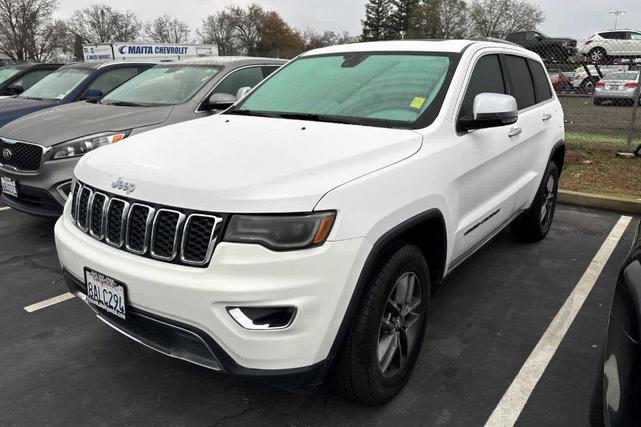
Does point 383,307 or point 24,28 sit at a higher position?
point 24,28

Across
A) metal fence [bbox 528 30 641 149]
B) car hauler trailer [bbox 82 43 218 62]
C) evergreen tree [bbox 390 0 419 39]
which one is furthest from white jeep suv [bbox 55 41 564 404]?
evergreen tree [bbox 390 0 419 39]

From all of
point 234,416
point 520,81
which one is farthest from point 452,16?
point 234,416

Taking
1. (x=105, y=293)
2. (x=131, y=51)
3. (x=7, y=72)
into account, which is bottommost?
(x=105, y=293)

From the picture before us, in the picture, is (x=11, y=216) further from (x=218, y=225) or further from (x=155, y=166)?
(x=218, y=225)

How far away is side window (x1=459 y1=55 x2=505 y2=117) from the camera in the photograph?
10.6 ft

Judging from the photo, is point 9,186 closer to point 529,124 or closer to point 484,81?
point 484,81

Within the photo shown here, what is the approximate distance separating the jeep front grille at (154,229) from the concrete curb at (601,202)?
18.3 feet

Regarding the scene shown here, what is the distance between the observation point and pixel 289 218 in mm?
2086

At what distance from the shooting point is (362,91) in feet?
10.8

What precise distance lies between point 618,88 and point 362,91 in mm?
18589

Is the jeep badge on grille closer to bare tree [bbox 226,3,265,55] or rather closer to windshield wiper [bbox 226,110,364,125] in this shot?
windshield wiper [bbox 226,110,364,125]

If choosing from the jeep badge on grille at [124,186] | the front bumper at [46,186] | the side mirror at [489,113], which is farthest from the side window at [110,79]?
the side mirror at [489,113]

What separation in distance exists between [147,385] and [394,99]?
2.12 meters

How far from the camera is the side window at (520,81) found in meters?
4.10
